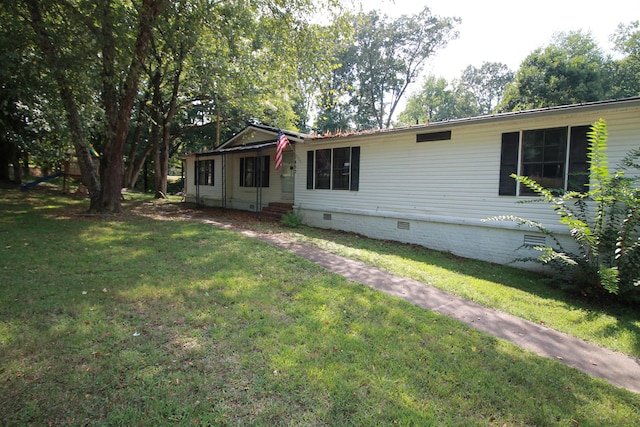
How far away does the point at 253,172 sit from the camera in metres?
13.6

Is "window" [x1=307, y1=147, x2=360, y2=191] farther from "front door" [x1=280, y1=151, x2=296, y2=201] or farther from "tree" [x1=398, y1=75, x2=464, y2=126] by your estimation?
"tree" [x1=398, y1=75, x2=464, y2=126]

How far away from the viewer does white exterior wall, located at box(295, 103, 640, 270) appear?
6051 mm

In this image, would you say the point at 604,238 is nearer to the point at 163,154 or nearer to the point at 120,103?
the point at 120,103

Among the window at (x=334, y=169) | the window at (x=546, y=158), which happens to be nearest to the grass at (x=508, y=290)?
the window at (x=546, y=158)

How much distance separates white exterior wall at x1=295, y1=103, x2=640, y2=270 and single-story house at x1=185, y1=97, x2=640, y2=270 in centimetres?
2

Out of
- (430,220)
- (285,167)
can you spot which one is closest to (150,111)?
(285,167)

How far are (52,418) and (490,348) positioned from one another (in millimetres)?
3546

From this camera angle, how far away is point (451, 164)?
292 inches

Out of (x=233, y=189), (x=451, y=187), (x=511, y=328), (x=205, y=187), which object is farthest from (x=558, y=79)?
(x=511, y=328)

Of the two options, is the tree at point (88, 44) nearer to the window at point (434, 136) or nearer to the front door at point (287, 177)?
the front door at point (287, 177)

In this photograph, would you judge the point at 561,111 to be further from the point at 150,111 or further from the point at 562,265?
the point at 150,111

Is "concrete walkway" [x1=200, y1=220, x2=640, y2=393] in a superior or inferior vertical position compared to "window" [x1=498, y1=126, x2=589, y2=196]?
inferior

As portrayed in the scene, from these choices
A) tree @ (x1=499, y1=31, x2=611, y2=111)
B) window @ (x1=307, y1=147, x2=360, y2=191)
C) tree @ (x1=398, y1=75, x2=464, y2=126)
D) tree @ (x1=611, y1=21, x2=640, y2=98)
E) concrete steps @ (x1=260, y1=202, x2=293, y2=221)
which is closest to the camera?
window @ (x1=307, y1=147, x2=360, y2=191)

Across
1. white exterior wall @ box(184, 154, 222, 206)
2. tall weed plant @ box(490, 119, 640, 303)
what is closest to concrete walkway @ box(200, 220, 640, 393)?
tall weed plant @ box(490, 119, 640, 303)
